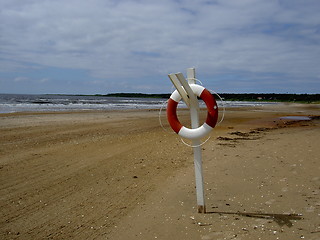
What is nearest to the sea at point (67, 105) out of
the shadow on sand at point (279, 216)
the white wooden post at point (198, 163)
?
the white wooden post at point (198, 163)

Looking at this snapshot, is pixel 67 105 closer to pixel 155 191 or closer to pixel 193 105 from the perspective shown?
pixel 155 191

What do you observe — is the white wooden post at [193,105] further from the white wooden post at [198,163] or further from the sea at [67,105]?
the sea at [67,105]

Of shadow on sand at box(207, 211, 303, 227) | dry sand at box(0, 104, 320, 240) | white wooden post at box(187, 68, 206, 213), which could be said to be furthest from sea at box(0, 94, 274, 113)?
shadow on sand at box(207, 211, 303, 227)

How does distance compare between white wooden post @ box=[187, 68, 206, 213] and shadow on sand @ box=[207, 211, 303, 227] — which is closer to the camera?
shadow on sand @ box=[207, 211, 303, 227]

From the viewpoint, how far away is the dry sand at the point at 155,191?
3594 mm

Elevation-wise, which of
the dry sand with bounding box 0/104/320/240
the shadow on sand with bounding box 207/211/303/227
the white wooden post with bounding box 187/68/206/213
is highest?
the white wooden post with bounding box 187/68/206/213

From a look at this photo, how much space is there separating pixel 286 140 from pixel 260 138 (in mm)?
813

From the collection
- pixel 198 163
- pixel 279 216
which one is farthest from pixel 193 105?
pixel 279 216

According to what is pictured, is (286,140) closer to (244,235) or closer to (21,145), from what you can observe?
(244,235)

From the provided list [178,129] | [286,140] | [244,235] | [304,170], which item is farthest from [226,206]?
[286,140]

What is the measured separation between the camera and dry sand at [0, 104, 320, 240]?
3.59m

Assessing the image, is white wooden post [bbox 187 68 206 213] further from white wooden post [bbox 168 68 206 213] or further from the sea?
the sea

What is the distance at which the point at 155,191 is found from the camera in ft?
16.0

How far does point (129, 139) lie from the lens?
9102mm
